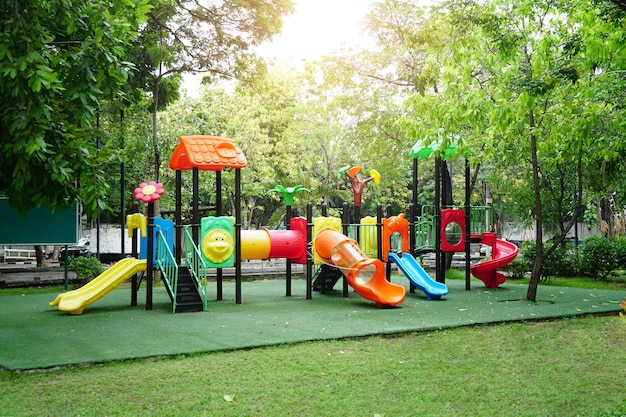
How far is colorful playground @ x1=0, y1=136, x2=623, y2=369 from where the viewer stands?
8.33 metres

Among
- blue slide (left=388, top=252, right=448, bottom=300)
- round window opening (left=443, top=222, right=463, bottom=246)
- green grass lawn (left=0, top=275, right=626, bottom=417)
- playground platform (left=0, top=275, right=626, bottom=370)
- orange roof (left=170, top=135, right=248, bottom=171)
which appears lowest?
green grass lawn (left=0, top=275, right=626, bottom=417)

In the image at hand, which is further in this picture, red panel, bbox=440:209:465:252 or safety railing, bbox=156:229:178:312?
red panel, bbox=440:209:465:252

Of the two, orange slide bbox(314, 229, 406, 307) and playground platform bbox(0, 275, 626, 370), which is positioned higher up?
orange slide bbox(314, 229, 406, 307)

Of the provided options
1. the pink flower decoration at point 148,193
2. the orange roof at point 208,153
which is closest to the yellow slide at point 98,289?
the pink flower decoration at point 148,193

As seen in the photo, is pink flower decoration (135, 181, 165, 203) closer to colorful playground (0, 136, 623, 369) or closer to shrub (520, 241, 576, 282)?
colorful playground (0, 136, 623, 369)

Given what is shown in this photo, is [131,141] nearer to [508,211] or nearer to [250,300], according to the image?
[250,300]

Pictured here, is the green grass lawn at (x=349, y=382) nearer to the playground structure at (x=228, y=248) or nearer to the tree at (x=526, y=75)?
the playground structure at (x=228, y=248)

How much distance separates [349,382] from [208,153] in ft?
23.4

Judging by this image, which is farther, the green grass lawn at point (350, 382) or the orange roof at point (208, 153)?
the orange roof at point (208, 153)

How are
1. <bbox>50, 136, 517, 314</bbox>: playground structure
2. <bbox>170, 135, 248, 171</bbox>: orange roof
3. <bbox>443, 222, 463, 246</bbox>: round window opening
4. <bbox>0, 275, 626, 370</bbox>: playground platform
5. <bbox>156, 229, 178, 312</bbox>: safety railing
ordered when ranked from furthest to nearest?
1. <bbox>443, 222, 463, 246</bbox>: round window opening
2. <bbox>170, 135, 248, 171</bbox>: orange roof
3. <bbox>50, 136, 517, 314</bbox>: playground structure
4. <bbox>156, 229, 178, 312</bbox>: safety railing
5. <bbox>0, 275, 626, 370</bbox>: playground platform

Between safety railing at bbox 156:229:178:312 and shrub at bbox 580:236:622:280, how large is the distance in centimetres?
1246

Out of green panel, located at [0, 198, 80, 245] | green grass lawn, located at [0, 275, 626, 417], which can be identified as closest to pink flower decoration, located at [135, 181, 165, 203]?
green panel, located at [0, 198, 80, 245]

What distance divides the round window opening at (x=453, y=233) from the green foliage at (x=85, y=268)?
9.24 meters

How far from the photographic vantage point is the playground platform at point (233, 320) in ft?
24.9
